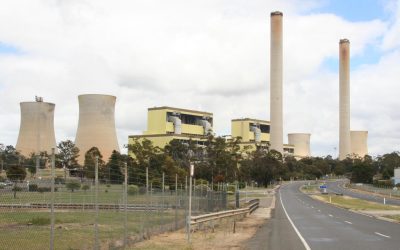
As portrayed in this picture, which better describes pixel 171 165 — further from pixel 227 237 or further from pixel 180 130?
pixel 180 130

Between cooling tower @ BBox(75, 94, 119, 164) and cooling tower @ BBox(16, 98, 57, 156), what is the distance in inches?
249

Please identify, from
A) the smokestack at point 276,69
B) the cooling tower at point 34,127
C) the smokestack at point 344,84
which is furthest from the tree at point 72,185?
the smokestack at point 344,84

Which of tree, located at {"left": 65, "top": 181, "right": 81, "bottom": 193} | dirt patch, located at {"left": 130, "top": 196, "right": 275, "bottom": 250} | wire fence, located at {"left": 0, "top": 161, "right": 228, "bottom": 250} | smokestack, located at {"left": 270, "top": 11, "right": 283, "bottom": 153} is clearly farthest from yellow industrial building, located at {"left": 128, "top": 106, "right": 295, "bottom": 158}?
dirt patch, located at {"left": 130, "top": 196, "right": 275, "bottom": 250}

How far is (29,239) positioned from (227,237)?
7.24 metres

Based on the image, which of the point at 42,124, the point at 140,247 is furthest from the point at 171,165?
the point at 140,247

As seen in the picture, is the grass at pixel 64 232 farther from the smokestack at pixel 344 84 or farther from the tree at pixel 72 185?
the smokestack at pixel 344 84

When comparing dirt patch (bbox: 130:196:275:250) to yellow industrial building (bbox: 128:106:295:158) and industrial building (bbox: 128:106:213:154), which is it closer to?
yellow industrial building (bbox: 128:106:295:158)

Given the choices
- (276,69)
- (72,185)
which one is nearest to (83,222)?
(72,185)

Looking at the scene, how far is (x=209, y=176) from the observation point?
254 ft

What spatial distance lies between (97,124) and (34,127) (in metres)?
10.5

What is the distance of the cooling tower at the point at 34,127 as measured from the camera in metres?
92.4

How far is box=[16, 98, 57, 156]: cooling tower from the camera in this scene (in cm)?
9238

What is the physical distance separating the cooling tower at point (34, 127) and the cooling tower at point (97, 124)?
6.31 m

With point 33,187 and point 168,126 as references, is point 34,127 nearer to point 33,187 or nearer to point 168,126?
point 168,126
